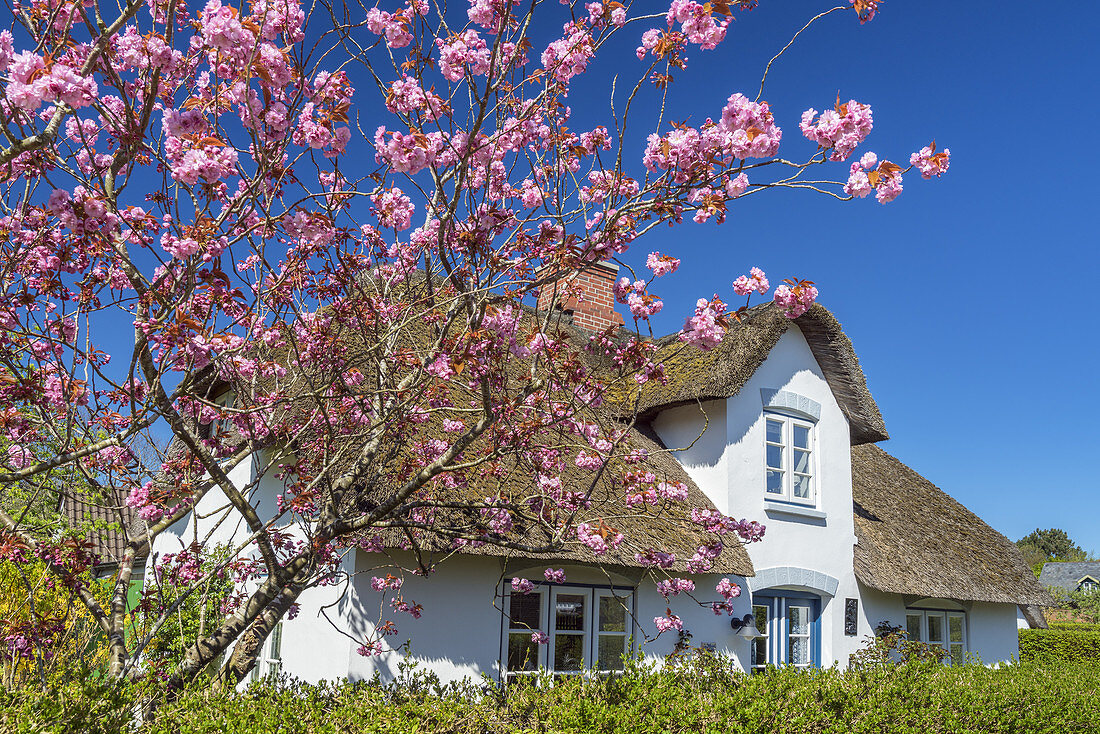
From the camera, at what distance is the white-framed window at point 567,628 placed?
834 centimetres

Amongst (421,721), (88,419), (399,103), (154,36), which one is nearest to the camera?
(154,36)

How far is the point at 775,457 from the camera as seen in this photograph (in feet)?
36.9

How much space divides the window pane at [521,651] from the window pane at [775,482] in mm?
4409

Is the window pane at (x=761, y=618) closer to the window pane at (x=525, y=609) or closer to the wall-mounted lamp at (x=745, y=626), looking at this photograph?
the wall-mounted lamp at (x=745, y=626)

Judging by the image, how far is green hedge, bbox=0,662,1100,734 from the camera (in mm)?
3715

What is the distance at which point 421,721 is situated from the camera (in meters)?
4.11

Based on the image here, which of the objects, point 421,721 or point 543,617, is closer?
point 421,721

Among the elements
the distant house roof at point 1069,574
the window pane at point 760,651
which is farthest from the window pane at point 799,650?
the distant house roof at point 1069,574

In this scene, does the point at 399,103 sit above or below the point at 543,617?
above

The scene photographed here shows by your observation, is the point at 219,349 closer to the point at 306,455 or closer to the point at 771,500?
the point at 306,455

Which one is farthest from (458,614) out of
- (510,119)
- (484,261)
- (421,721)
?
(510,119)

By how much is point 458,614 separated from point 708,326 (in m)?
4.53

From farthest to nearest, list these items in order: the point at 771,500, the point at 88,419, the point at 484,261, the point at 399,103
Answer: the point at 771,500 → the point at 88,419 → the point at 484,261 → the point at 399,103

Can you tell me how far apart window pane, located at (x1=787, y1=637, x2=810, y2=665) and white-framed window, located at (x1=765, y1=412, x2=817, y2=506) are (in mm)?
1935
